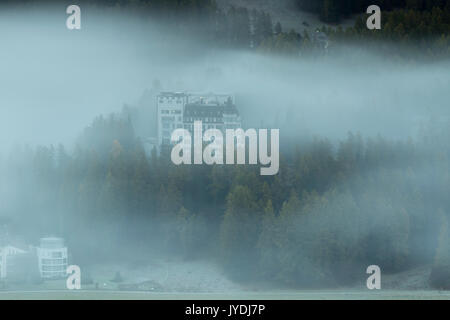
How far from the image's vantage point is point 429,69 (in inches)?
1753

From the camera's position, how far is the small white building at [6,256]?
34812 millimetres

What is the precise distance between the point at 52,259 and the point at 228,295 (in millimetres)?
4783

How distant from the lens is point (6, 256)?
116 ft


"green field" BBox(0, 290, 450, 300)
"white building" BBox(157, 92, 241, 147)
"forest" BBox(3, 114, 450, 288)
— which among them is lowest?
"green field" BBox(0, 290, 450, 300)

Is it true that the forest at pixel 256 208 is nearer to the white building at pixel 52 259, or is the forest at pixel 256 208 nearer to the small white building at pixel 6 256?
the white building at pixel 52 259

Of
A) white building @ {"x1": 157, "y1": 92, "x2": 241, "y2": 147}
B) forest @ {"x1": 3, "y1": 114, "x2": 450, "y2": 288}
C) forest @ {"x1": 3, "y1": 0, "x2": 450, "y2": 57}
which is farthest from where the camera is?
forest @ {"x1": 3, "y1": 0, "x2": 450, "y2": 57}

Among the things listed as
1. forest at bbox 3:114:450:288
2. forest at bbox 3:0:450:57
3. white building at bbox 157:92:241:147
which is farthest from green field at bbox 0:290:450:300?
forest at bbox 3:0:450:57

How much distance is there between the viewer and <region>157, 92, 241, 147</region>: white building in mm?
40000

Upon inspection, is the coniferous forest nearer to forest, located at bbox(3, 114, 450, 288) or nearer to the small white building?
forest, located at bbox(3, 114, 450, 288)

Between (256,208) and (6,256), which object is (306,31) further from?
(6,256)

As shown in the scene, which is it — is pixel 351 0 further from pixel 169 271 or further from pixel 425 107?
pixel 169 271

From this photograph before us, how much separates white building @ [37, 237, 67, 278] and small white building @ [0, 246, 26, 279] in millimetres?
581

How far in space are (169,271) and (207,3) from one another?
16075 mm
